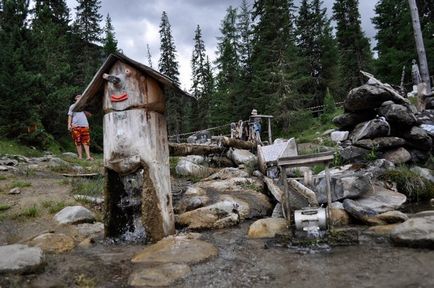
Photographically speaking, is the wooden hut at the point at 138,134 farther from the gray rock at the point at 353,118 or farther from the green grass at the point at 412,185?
the gray rock at the point at 353,118

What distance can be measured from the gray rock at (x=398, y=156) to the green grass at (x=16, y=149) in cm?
1240

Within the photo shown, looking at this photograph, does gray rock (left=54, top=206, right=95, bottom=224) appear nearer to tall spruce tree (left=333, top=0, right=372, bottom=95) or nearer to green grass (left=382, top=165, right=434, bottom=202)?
green grass (left=382, top=165, right=434, bottom=202)

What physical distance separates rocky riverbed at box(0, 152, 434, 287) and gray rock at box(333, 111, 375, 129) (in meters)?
5.21

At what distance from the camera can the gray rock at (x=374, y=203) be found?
6.53 metres

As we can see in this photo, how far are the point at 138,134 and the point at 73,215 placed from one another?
212 cm

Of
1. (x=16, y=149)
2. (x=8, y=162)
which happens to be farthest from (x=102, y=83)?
(x=16, y=149)

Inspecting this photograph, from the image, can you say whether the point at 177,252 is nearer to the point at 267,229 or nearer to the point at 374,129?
the point at 267,229

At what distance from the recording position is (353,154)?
1095 centimetres

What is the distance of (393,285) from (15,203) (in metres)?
6.26

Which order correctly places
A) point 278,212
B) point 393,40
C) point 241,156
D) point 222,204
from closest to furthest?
1. point 222,204
2. point 278,212
3. point 241,156
4. point 393,40

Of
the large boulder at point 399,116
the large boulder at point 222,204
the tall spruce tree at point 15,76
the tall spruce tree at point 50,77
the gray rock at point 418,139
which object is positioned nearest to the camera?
the large boulder at point 222,204

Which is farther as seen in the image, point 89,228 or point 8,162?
point 8,162

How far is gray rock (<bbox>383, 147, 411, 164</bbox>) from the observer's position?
415 inches

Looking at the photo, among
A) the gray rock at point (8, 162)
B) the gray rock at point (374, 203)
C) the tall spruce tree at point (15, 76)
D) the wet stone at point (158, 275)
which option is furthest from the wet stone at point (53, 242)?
the tall spruce tree at point (15, 76)
